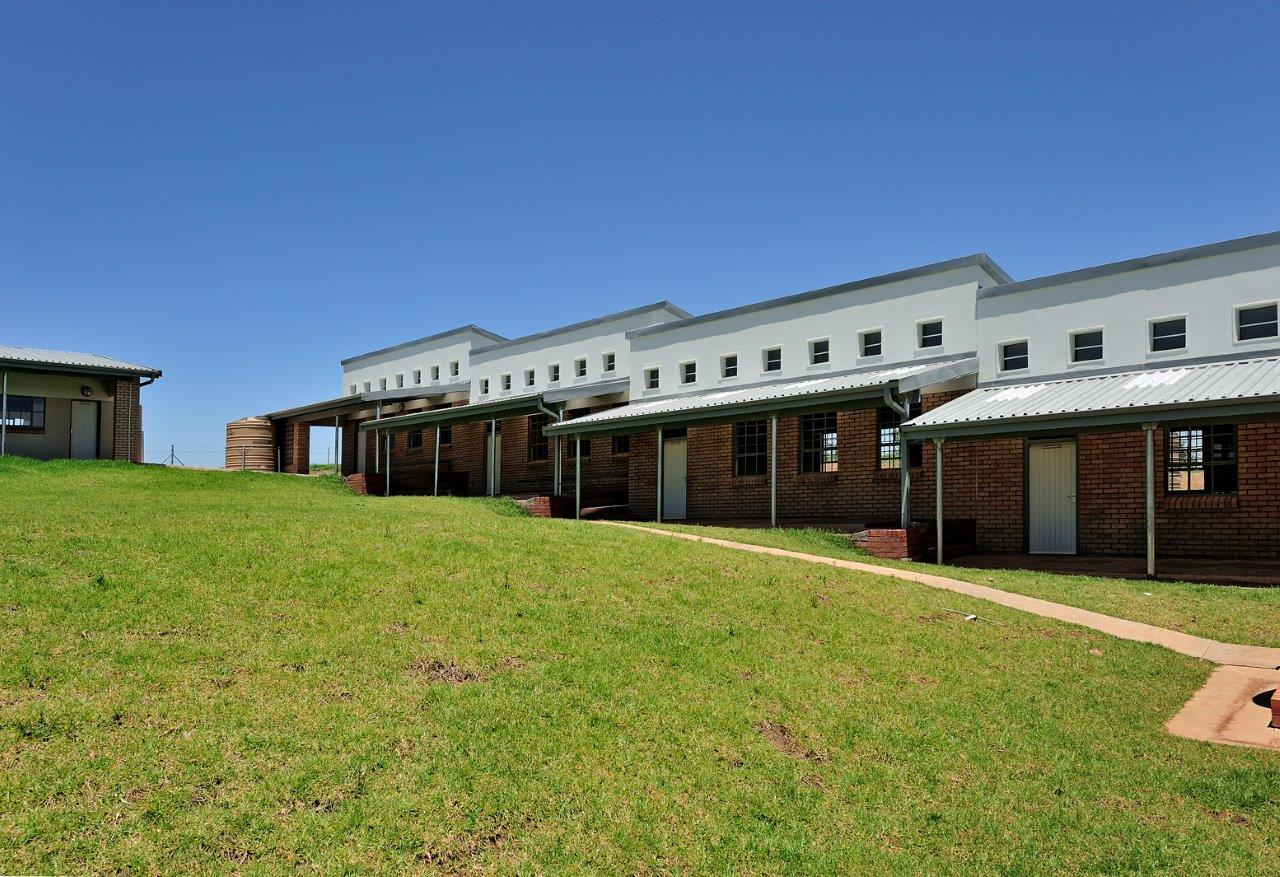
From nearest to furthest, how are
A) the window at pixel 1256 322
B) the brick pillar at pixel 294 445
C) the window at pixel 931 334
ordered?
the window at pixel 1256 322 → the window at pixel 931 334 → the brick pillar at pixel 294 445

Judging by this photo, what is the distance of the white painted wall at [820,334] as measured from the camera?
1916 cm

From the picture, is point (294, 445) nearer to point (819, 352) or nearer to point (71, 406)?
point (71, 406)

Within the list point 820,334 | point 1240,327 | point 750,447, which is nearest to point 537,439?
point 750,447

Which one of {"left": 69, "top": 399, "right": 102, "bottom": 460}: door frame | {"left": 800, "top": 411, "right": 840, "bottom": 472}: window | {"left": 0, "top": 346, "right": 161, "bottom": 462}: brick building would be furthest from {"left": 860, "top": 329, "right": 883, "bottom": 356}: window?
{"left": 69, "top": 399, "right": 102, "bottom": 460}: door frame

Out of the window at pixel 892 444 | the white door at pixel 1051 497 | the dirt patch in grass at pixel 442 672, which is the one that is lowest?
the dirt patch in grass at pixel 442 672

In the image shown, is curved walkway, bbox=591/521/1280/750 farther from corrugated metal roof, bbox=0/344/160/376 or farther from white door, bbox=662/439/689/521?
corrugated metal roof, bbox=0/344/160/376

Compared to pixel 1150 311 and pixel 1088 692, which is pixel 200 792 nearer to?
pixel 1088 692

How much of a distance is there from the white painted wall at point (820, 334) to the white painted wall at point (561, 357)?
2.16 metres

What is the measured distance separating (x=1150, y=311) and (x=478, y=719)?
15.9 m

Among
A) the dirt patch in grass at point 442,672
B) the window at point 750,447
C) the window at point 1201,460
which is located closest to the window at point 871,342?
the window at point 750,447

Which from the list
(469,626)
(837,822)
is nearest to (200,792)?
(469,626)

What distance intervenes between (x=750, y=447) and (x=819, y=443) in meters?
2.05

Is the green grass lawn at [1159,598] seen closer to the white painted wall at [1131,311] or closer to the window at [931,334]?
the white painted wall at [1131,311]

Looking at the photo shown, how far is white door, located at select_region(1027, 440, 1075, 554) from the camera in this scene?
16875mm
